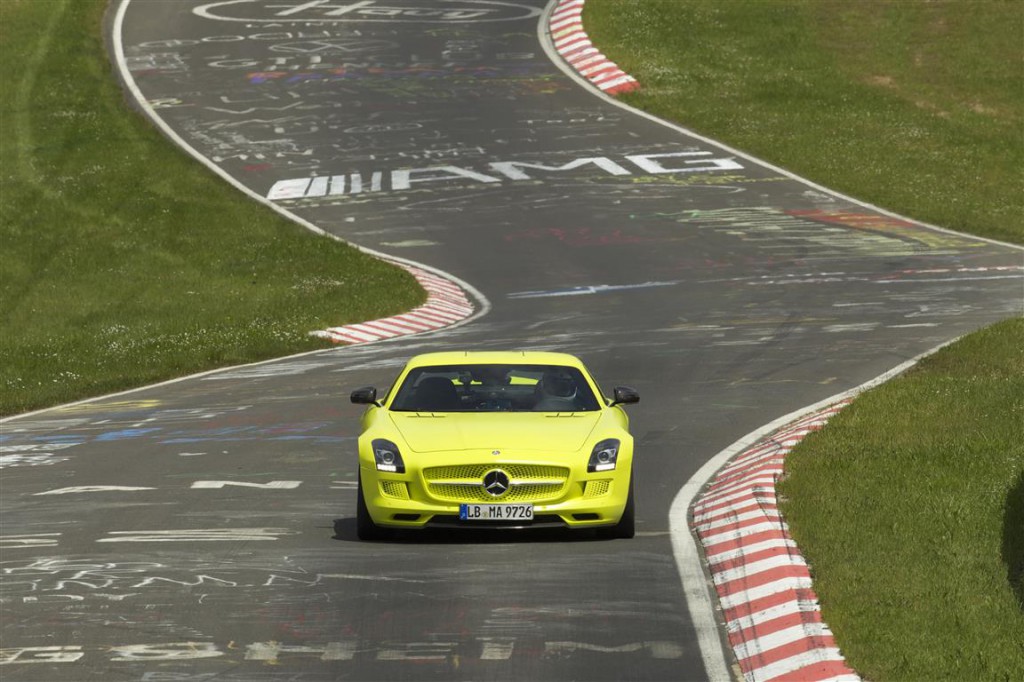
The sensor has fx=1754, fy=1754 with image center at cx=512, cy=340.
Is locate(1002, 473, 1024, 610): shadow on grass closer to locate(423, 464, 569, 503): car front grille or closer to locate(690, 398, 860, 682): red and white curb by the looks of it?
locate(690, 398, 860, 682): red and white curb

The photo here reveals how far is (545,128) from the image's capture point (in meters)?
46.8

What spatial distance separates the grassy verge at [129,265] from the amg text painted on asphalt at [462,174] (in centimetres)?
185

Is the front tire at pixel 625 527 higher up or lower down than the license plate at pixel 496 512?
lower down

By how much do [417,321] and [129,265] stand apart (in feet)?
27.8

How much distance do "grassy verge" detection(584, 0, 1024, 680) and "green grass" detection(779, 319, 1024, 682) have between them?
0.02m

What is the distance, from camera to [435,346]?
86.4 ft

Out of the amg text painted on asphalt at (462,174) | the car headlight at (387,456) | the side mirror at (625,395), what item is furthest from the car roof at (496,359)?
the amg text painted on asphalt at (462,174)

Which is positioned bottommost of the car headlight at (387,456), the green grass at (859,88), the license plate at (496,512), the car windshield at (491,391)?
the green grass at (859,88)

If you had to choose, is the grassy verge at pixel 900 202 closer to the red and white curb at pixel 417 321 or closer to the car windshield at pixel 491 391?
the car windshield at pixel 491 391

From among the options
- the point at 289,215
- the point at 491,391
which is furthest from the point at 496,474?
the point at 289,215

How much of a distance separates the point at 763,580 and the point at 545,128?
35385mm

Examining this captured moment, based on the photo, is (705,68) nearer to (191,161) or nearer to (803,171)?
(803,171)

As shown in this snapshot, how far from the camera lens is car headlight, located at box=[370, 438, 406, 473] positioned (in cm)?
1352

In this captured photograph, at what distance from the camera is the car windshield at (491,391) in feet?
48.7
